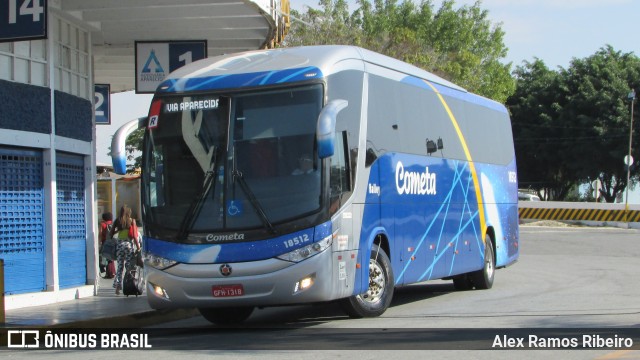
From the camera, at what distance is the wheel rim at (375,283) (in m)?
12.6

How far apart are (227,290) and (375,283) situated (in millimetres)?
2526

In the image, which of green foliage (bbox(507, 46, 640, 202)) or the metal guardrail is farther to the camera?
green foliage (bbox(507, 46, 640, 202))

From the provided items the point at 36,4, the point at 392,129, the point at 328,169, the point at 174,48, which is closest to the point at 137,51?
the point at 174,48

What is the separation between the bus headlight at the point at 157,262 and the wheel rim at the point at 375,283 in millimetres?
2788

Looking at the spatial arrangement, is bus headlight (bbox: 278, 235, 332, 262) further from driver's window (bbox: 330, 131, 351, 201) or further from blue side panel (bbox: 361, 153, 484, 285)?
blue side panel (bbox: 361, 153, 484, 285)

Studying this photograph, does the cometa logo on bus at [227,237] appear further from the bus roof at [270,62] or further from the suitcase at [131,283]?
the suitcase at [131,283]

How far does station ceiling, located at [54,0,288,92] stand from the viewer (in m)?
16.3

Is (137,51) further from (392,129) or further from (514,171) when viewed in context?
(514,171)

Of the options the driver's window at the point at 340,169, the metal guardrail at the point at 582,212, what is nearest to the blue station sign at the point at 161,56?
the driver's window at the point at 340,169

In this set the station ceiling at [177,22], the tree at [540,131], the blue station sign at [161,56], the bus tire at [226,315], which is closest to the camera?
the bus tire at [226,315]

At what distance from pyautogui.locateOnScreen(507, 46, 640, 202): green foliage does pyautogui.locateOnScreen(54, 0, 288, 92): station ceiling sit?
146 ft

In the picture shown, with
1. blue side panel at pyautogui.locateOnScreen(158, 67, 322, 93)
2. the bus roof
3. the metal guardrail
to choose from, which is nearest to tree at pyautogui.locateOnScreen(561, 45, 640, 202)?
the metal guardrail
